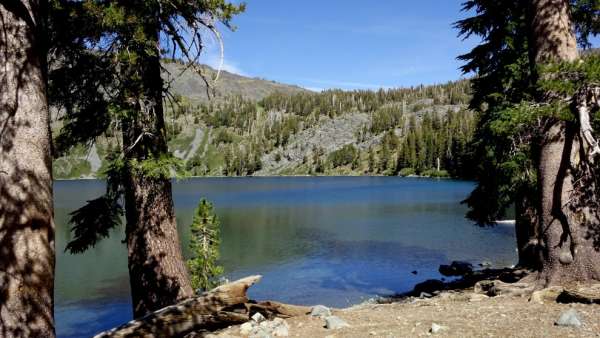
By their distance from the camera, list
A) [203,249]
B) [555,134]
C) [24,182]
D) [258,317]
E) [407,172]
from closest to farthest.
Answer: [24,182]
[258,317]
[555,134]
[203,249]
[407,172]

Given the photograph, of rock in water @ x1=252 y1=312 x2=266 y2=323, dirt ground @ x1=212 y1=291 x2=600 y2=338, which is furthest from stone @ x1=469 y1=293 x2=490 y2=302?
rock in water @ x1=252 y1=312 x2=266 y2=323

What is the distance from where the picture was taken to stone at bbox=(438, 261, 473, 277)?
25.9m

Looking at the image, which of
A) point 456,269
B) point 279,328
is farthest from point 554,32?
point 456,269

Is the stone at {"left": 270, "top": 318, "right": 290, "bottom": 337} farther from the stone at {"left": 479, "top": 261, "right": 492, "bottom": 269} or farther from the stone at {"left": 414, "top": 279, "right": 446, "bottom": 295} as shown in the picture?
the stone at {"left": 479, "top": 261, "right": 492, "bottom": 269}

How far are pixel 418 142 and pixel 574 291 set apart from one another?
16723 cm

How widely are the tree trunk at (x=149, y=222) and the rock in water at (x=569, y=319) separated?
20.0 feet

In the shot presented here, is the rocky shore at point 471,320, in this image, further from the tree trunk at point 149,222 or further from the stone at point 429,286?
the stone at point 429,286

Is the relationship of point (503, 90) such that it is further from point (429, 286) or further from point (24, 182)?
point (24, 182)

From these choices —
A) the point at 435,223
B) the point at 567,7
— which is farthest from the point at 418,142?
the point at 567,7

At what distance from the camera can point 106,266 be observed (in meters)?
33.3

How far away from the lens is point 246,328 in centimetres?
732

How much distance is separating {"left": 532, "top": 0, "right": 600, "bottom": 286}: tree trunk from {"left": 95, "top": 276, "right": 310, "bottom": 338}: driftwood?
4682 millimetres

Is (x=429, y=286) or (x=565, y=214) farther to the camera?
(x=429, y=286)

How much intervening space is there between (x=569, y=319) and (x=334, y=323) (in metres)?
3.32
